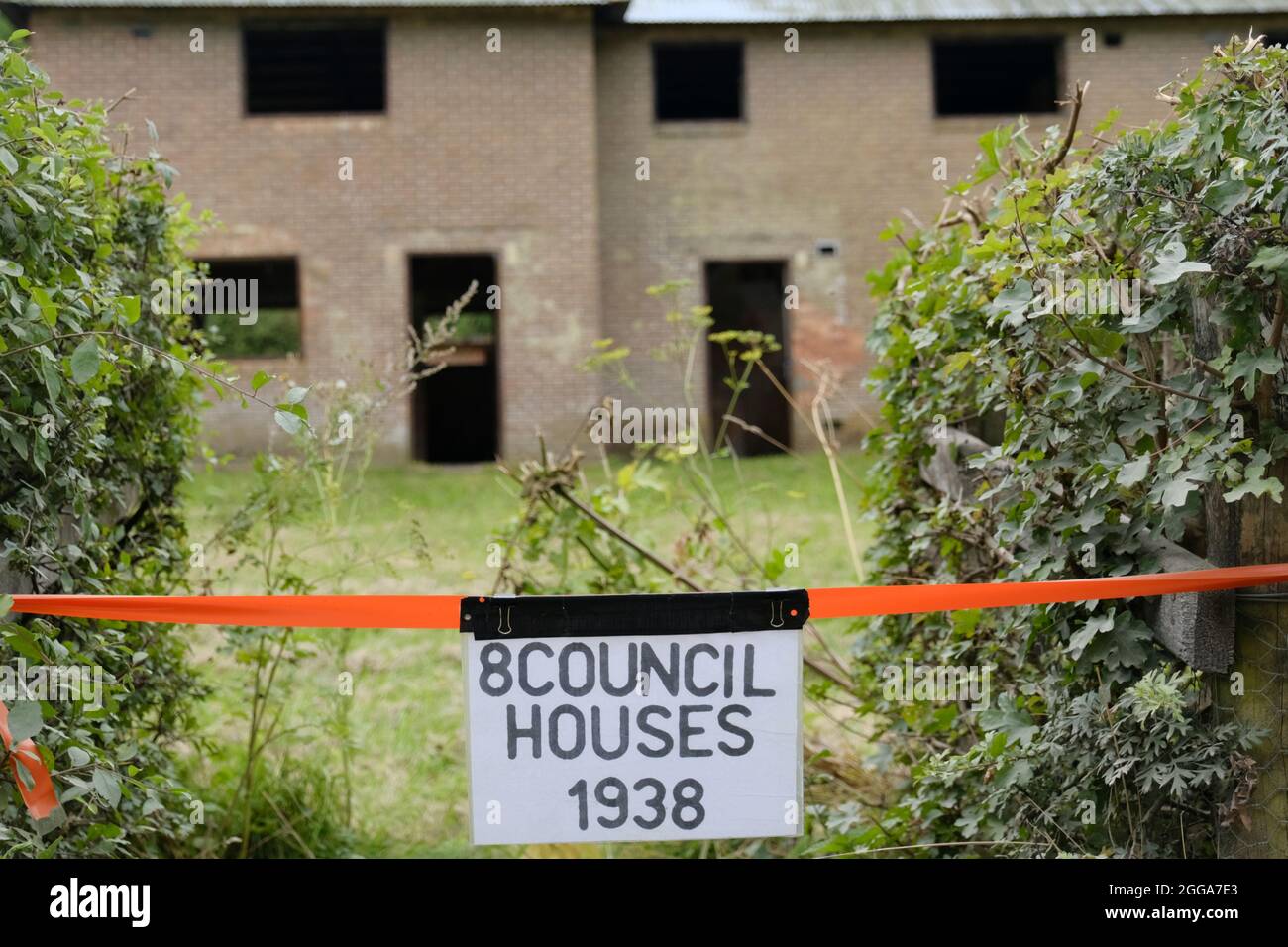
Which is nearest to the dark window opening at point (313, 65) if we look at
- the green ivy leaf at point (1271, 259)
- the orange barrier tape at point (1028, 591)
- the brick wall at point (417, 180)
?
the brick wall at point (417, 180)

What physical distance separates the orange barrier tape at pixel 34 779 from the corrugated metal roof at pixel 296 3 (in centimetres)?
1362

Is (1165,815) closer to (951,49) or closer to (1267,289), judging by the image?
(1267,289)

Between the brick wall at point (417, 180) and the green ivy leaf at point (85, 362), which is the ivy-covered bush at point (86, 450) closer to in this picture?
the green ivy leaf at point (85, 362)

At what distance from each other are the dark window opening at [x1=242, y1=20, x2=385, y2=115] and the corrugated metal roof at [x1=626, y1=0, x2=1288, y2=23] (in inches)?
141

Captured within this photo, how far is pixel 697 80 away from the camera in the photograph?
1794cm

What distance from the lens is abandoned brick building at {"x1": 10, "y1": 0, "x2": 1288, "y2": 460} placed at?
1527 cm

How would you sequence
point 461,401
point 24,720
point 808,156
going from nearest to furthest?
1. point 24,720
2. point 808,156
3. point 461,401

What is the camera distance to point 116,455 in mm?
3826

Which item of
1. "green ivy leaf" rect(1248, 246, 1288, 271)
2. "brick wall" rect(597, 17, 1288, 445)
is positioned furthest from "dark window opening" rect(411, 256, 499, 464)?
"green ivy leaf" rect(1248, 246, 1288, 271)

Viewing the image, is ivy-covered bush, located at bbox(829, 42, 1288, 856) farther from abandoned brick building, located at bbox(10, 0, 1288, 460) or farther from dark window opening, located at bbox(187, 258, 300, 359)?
abandoned brick building, located at bbox(10, 0, 1288, 460)

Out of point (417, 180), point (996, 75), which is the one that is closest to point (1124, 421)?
point (417, 180)

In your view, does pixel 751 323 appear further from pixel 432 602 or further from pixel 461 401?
pixel 432 602

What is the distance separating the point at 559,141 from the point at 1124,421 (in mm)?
13407
